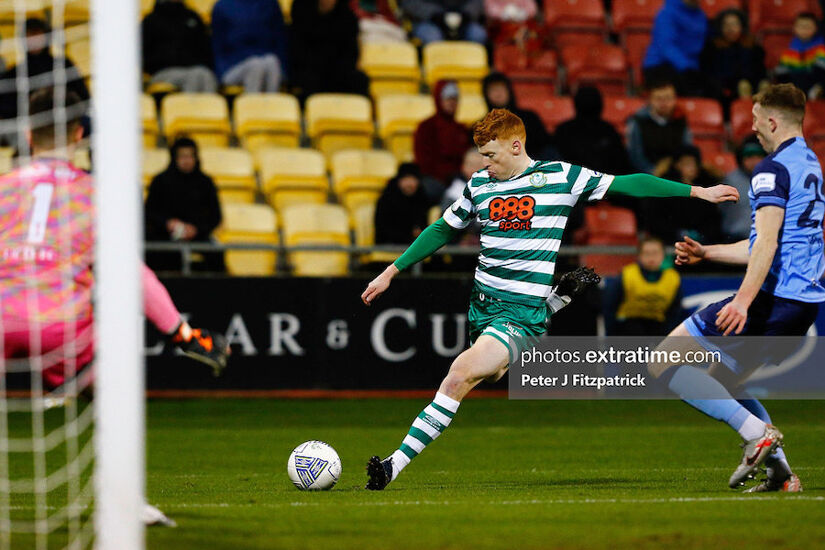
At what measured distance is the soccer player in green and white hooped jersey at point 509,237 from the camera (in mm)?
7027

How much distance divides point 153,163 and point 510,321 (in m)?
7.37

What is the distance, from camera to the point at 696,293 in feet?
43.4

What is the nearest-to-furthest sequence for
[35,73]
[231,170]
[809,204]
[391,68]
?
[809,204], [35,73], [231,170], [391,68]

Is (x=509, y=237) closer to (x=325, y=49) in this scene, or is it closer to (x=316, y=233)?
(x=316, y=233)

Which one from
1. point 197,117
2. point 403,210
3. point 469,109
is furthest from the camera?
point 469,109

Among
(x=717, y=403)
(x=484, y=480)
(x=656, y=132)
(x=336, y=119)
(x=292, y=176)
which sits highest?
(x=336, y=119)

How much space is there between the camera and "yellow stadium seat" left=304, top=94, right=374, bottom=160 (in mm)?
14891

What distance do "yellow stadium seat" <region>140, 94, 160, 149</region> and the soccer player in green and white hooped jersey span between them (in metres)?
7.65

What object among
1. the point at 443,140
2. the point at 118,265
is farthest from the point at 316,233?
the point at 118,265

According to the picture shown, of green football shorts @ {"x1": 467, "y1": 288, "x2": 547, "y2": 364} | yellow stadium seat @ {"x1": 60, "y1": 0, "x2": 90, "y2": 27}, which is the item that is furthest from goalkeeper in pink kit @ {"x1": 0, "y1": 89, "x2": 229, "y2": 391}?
yellow stadium seat @ {"x1": 60, "y1": 0, "x2": 90, "y2": 27}

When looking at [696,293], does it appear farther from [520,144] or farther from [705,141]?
[520,144]

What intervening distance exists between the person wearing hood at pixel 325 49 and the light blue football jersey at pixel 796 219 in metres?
8.68

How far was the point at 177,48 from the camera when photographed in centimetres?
1447

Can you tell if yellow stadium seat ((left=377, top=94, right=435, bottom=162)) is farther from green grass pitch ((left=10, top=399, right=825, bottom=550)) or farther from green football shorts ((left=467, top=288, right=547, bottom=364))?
green football shorts ((left=467, top=288, right=547, bottom=364))
